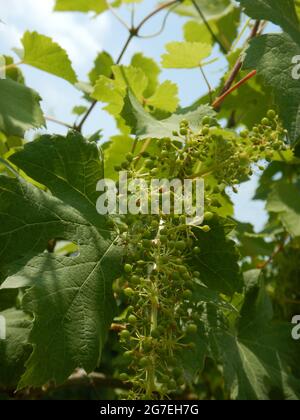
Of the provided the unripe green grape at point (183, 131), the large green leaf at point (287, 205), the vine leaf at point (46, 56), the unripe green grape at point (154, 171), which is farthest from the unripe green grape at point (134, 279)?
the large green leaf at point (287, 205)

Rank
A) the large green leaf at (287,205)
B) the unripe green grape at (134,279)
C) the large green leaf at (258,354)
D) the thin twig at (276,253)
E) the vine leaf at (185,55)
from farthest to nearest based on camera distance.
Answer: the thin twig at (276,253) → the large green leaf at (287,205) → the vine leaf at (185,55) → the large green leaf at (258,354) → the unripe green grape at (134,279)

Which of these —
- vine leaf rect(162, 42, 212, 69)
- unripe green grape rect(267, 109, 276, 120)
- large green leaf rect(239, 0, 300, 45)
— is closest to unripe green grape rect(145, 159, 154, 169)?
unripe green grape rect(267, 109, 276, 120)

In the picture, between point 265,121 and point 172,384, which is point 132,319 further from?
point 265,121

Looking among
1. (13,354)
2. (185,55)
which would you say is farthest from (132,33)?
(13,354)

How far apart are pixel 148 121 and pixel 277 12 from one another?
2.16 feet

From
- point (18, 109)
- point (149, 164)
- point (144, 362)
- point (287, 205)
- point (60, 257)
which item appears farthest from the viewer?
point (287, 205)

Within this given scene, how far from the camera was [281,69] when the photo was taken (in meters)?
1.99

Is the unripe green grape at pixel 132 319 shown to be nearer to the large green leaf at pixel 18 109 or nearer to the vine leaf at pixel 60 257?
the vine leaf at pixel 60 257

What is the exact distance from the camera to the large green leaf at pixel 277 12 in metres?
2.11

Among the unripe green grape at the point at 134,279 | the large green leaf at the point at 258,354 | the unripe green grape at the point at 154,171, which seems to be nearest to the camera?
the unripe green grape at the point at 134,279

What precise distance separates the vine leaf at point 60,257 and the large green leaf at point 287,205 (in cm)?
136

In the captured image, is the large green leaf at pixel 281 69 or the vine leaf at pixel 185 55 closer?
the large green leaf at pixel 281 69

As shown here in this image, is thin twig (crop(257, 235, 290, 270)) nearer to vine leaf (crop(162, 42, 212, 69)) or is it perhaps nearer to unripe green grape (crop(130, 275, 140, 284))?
vine leaf (crop(162, 42, 212, 69))
